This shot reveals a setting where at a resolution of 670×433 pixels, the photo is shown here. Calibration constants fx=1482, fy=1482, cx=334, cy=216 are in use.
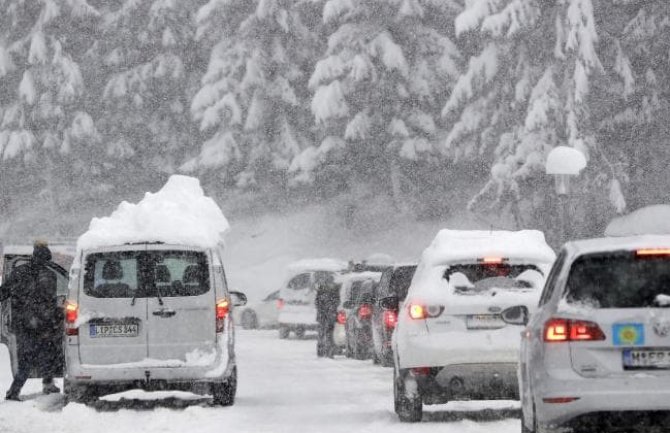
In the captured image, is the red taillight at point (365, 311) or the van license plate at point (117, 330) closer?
the van license plate at point (117, 330)

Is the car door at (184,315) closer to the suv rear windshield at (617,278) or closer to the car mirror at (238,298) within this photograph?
the car mirror at (238,298)

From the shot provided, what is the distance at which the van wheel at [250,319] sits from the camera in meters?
40.7

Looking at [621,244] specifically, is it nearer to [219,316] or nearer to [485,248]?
[485,248]

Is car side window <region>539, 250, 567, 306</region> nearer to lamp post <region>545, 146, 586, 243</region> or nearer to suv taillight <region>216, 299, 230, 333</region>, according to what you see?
suv taillight <region>216, 299, 230, 333</region>

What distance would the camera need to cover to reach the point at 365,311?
2556 centimetres

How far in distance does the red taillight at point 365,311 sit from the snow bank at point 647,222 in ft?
27.5

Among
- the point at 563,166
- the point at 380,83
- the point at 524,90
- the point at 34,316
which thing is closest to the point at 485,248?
the point at 34,316

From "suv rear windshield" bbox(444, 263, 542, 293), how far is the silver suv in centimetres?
410

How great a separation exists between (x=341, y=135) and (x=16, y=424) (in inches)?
1431

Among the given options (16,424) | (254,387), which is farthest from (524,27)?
(16,424)

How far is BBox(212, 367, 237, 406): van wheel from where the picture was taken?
16.2 meters

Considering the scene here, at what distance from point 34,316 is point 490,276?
590cm

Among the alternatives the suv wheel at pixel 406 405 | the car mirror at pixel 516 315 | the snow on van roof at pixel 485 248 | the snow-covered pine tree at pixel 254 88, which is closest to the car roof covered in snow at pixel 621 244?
the car mirror at pixel 516 315

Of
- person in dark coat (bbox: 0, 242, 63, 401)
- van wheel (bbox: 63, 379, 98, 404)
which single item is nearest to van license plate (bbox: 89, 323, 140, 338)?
van wheel (bbox: 63, 379, 98, 404)
